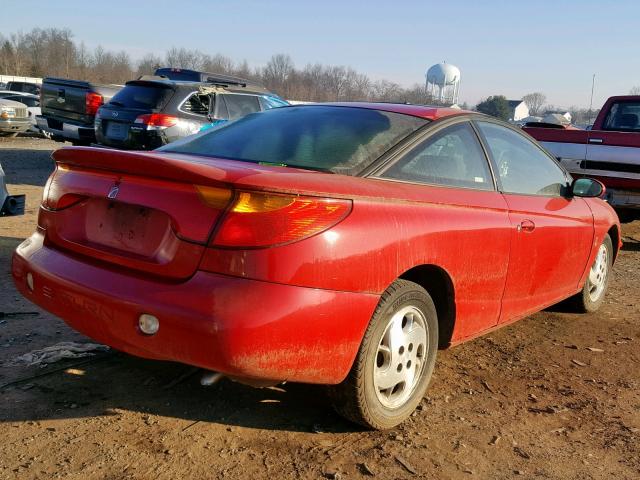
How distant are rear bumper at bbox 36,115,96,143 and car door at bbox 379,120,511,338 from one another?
31.4 ft

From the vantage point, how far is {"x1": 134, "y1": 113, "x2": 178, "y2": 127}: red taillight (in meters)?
9.13

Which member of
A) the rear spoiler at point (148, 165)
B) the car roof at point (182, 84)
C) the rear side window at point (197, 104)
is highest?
the car roof at point (182, 84)

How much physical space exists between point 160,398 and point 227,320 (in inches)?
42.4

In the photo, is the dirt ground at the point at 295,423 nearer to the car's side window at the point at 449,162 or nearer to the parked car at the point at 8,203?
the car's side window at the point at 449,162

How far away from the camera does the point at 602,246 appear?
516 centimetres

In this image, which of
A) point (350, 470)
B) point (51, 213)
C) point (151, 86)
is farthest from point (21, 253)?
point (151, 86)

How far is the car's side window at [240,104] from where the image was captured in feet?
33.2

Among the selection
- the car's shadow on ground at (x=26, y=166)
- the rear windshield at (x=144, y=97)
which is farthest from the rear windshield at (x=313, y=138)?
the car's shadow on ground at (x=26, y=166)

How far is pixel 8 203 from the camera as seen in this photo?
5699mm

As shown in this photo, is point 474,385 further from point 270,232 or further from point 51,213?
point 51,213

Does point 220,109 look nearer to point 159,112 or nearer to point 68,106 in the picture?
point 159,112

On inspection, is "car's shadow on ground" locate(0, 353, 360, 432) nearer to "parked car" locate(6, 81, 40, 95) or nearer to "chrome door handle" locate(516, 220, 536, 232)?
"chrome door handle" locate(516, 220, 536, 232)

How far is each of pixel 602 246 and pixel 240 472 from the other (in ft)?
12.9

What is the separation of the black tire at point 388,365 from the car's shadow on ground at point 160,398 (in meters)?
0.15
